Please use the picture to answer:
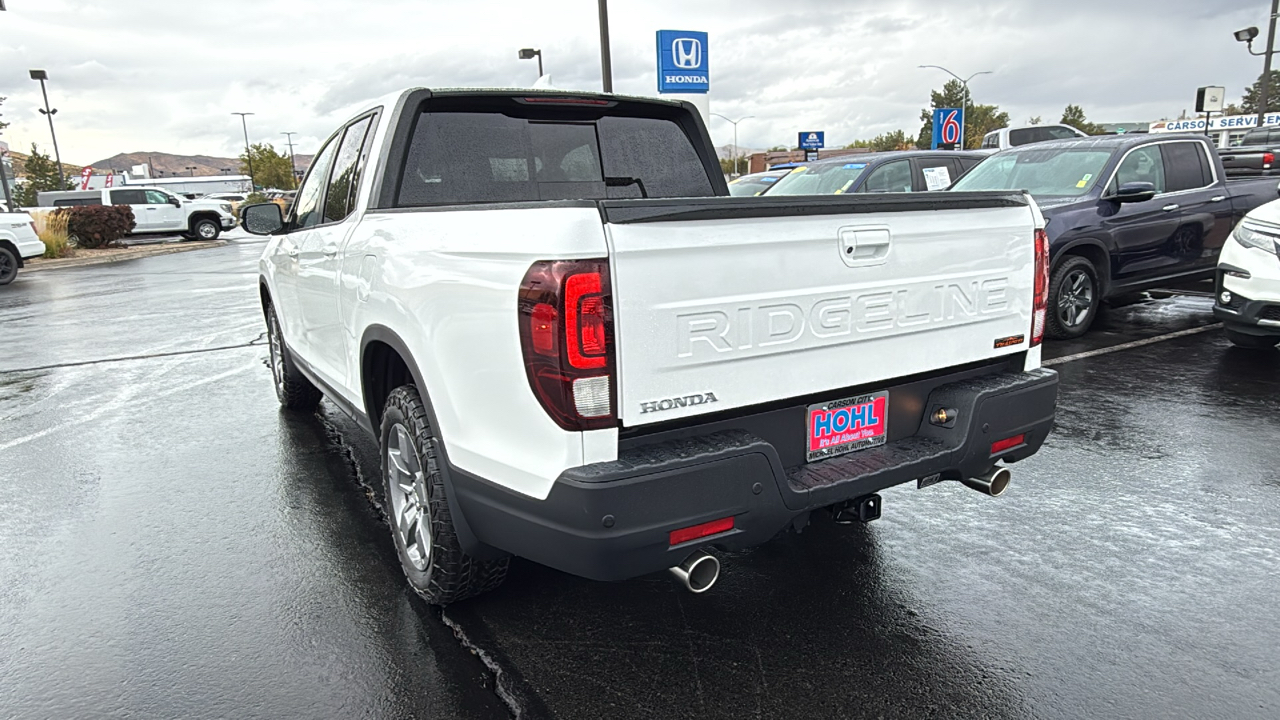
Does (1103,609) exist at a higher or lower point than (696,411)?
lower

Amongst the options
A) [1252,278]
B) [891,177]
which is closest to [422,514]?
[1252,278]

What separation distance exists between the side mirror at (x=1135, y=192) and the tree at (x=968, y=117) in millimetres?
79340

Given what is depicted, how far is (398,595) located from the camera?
11.3ft

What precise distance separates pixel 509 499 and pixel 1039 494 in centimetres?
295

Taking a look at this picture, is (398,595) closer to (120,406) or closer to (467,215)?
(467,215)

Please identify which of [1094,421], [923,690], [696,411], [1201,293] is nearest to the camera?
[696,411]

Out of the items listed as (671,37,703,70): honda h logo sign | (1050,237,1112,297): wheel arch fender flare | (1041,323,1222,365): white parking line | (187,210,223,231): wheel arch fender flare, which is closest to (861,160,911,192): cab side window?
(1050,237,1112,297): wheel arch fender flare

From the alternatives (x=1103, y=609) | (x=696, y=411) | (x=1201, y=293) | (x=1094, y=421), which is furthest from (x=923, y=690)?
(x=1201, y=293)

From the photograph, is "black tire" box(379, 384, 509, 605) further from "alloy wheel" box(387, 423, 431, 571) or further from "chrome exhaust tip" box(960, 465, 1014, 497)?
"chrome exhaust tip" box(960, 465, 1014, 497)

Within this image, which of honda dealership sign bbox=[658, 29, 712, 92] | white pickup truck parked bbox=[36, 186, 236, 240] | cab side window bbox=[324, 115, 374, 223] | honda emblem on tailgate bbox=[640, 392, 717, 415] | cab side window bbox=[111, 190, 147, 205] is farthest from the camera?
cab side window bbox=[111, 190, 147, 205]

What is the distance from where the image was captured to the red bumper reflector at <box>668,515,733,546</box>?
2.46 metres

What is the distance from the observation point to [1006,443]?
10.4 feet

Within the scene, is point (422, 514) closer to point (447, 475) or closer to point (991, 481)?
point (447, 475)

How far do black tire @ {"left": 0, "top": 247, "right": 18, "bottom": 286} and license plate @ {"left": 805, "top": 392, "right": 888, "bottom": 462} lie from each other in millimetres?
19047
